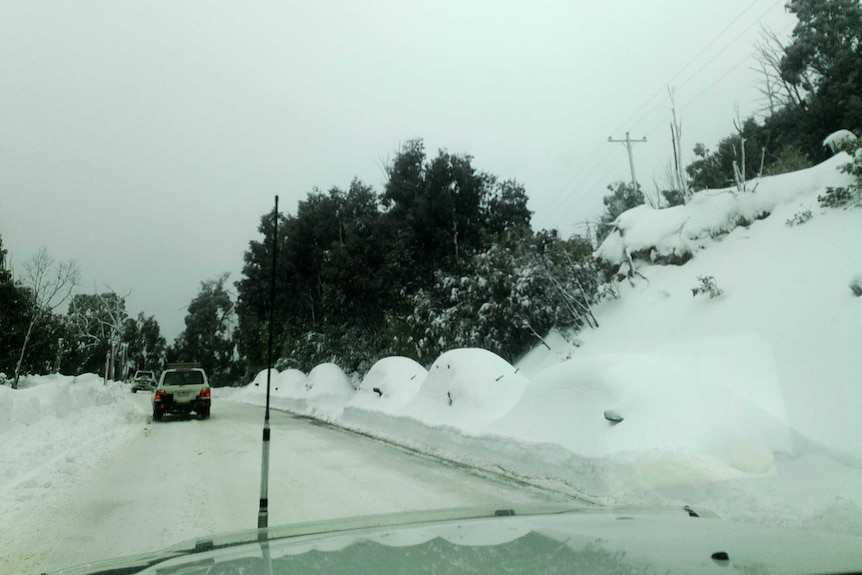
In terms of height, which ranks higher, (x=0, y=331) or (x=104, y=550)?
(x=0, y=331)

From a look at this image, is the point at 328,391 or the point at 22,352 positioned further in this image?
the point at 22,352

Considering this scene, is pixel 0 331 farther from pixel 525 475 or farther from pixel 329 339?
pixel 525 475

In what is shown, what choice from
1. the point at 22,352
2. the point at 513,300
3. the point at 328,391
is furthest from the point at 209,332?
the point at 513,300

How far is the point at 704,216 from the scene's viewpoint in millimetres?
18578

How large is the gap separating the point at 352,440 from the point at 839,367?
10049 millimetres

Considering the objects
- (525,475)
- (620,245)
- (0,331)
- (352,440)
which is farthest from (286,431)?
(0,331)

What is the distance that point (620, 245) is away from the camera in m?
20.9

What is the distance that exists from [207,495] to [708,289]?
Result: 41.2 feet

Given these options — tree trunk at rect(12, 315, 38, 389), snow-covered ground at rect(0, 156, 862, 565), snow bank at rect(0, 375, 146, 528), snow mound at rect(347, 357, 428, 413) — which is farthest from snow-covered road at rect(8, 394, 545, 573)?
tree trunk at rect(12, 315, 38, 389)

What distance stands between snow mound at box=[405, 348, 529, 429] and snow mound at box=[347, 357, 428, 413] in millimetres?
1702

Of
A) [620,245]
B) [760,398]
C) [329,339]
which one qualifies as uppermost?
[620,245]

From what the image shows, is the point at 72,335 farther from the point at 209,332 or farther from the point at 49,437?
the point at 49,437

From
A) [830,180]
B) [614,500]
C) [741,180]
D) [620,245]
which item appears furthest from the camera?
[620,245]

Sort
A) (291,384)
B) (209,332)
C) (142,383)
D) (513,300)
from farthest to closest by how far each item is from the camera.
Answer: (209,332) < (142,383) < (291,384) < (513,300)
